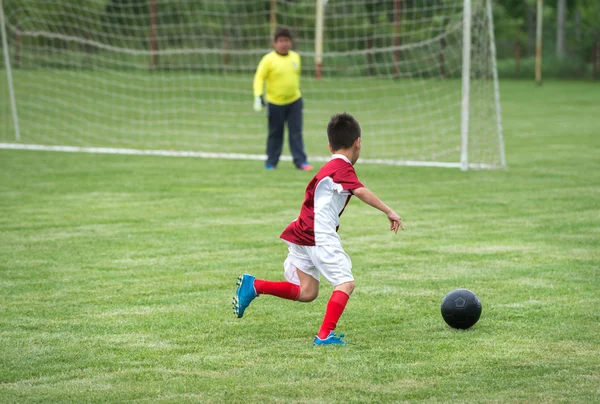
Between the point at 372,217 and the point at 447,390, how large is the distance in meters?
Result: 5.62

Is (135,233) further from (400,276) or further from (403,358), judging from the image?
(403,358)

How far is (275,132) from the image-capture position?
14188 mm

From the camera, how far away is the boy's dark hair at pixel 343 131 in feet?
18.1

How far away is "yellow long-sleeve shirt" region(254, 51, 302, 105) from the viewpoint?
14.0 m

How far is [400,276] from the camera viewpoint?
7211mm

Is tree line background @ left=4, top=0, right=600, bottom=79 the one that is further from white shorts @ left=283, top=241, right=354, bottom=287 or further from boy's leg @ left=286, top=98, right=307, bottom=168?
white shorts @ left=283, top=241, right=354, bottom=287

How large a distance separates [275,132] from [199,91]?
12.8 m

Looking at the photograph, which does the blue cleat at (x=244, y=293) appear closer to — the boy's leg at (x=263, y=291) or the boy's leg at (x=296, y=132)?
the boy's leg at (x=263, y=291)

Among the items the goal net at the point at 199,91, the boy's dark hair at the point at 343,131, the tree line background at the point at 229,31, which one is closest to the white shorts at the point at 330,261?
the boy's dark hair at the point at 343,131

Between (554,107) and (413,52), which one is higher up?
(413,52)

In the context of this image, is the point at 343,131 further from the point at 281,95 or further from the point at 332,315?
the point at 281,95

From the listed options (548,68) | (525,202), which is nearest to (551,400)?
(525,202)

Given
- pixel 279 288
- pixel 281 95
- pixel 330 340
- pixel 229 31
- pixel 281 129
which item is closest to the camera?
pixel 330 340

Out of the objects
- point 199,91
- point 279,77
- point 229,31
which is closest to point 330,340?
point 279,77
